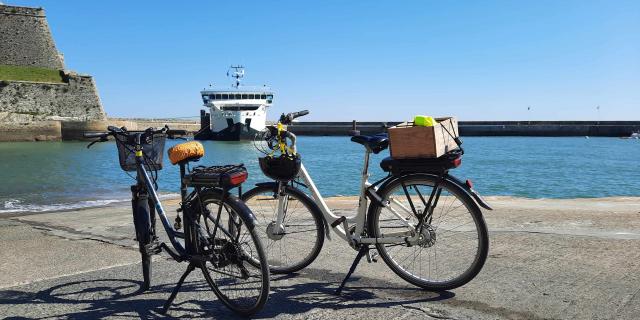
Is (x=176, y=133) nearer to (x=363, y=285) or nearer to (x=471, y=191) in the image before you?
(x=363, y=285)

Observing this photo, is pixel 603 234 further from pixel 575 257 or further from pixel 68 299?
pixel 68 299

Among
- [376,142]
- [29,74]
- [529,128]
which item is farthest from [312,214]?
[529,128]

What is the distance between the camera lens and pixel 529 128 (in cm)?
10394

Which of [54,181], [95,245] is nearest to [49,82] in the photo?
[54,181]

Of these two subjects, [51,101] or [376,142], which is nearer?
[376,142]

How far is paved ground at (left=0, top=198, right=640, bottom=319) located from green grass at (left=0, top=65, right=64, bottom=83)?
6037 centimetres

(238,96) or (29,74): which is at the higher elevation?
(29,74)

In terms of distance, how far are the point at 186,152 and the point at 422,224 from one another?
1739 mm

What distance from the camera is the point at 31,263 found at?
5.10 m

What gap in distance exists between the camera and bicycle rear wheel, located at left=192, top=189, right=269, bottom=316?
11.3 feet

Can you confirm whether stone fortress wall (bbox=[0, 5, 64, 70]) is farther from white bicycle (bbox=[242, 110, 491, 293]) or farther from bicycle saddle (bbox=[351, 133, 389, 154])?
bicycle saddle (bbox=[351, 133, 389, 154])

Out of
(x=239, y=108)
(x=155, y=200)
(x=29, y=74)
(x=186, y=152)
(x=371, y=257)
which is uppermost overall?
(x=29, y=74)

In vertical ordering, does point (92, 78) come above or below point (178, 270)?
above

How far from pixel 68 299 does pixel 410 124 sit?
9.12 feet
